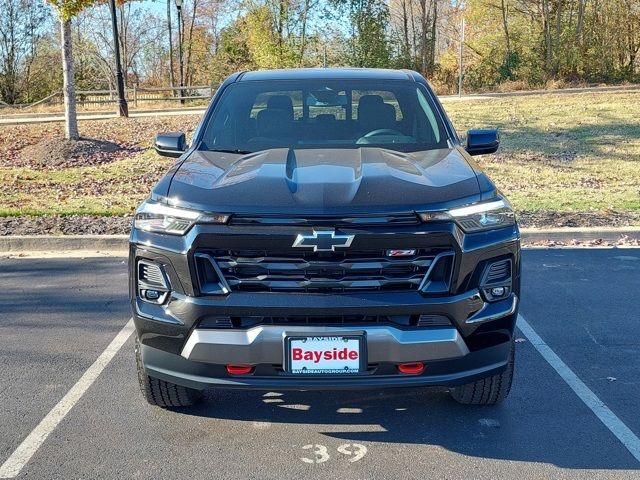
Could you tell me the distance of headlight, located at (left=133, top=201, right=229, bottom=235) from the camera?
3.57 m

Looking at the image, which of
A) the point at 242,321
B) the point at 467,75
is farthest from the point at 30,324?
the point at 467,75

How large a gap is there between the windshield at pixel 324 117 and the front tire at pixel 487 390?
57.7 inches

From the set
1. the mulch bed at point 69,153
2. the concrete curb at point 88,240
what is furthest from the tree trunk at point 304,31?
the concrete curb at point 88,240

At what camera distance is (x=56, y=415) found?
430 cm

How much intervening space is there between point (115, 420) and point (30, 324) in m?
2.12

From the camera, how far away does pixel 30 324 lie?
6.00m

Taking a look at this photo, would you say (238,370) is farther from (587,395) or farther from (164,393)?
(587,395)

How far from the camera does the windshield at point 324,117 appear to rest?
493 centimetres

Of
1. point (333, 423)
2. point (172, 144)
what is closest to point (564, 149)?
point (172, 144)

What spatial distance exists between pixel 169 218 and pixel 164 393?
1033 millimetres

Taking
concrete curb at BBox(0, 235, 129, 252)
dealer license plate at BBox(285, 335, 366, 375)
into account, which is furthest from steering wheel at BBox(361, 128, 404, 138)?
concrete curb at BBox(0, 235, 129, 252)

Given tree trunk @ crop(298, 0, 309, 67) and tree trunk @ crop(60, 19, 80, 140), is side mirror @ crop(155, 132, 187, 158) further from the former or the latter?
tree trunk @ crop(298, 0, 309, 67)

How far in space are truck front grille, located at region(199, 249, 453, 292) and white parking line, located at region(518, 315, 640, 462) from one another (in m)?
1.33

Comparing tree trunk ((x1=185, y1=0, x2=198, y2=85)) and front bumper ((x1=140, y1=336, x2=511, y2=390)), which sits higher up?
tree trunk ((x1=185, y1=0, x2=198, y2=85))
